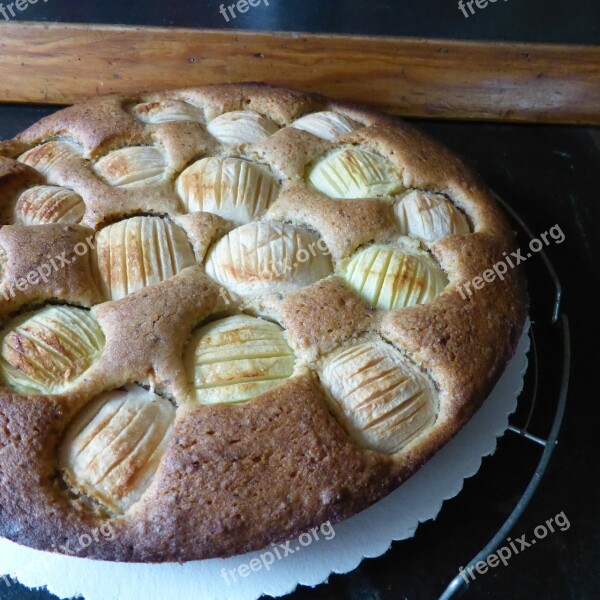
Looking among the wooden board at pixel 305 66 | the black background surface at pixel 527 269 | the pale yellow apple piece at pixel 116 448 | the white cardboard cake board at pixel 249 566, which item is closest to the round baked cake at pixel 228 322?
the pale yellow apple piece at pixel 116 448

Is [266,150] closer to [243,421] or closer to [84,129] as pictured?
[84,129]

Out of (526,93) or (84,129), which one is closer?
(84,129)

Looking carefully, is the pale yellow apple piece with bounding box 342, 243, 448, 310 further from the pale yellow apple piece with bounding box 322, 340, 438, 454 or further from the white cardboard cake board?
the white cardboard cake board

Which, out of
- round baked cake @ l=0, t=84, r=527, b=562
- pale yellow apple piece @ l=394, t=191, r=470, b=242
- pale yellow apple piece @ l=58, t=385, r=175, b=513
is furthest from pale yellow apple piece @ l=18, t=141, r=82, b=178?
pale yellow apple piece @ l=394, t=191, r=470, b=242

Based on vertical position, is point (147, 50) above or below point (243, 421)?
above

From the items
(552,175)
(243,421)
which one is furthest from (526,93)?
(243,421)

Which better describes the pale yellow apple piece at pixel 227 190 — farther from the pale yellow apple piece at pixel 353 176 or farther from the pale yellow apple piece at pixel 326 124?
the pale yellow apple piece at pixel 326 124
